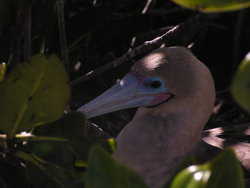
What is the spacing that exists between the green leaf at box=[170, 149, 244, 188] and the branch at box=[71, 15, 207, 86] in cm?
94

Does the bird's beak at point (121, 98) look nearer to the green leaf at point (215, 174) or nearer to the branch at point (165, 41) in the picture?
the branch at point (165, 41)

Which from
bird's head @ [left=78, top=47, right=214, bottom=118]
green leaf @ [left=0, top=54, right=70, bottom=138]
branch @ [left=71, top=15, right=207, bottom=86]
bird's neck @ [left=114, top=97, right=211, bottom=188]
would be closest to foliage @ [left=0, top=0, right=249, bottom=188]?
green leaf @ [left=0, top=54, right=70, bottom=138]

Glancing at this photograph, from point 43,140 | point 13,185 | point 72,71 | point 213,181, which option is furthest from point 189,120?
point 213,181

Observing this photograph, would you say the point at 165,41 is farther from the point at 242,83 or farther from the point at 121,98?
the point at 242,83

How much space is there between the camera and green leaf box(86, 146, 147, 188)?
108 centimetres

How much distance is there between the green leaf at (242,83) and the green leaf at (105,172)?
0.87ft

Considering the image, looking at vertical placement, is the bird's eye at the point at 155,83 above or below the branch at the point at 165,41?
below

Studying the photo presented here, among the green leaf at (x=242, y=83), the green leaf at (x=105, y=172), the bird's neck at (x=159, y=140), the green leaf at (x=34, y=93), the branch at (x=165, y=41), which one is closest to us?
the green leaf at (x=242, y=83)

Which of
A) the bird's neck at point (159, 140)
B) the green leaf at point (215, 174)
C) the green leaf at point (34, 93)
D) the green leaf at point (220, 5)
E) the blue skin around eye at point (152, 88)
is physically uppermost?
the green leaf at point (220, 5)

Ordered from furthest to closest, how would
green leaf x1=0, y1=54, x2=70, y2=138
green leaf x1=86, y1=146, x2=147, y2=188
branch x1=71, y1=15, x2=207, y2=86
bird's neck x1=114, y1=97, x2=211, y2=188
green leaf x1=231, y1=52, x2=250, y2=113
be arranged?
1. bird's neck x1=114, y1=97, x2=211, y2=188
2. branch x1=71, y1=15, x2=207, y2=86
3. green leaf x1=0, y1=54, x2=70, y2=138
4. green leaf x1=86, y1=146, x2=147, y2=188
5. green leaf x1=231, y1=52, x2=250, y2=113

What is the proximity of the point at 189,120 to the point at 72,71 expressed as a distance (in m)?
0.52

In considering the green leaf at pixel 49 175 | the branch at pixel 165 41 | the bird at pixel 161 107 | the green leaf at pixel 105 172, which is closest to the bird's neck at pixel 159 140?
the bird at pixel 161 107

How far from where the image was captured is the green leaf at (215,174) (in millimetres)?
1003

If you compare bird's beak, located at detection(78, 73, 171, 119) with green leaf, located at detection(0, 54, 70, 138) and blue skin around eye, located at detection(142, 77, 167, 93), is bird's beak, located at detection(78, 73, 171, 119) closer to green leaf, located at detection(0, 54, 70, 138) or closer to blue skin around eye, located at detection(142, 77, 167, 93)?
blue skin around eye, located at detection(142, 77, 167, 93)
